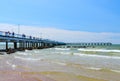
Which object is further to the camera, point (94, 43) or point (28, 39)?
point (94, 43)

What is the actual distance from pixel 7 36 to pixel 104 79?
119ft

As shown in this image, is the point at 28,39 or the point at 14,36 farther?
the point at 28,39

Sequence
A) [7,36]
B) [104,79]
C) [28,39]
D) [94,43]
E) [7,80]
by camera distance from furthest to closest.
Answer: [94,43], [28,39], [7,36], [104,79], [7,80]

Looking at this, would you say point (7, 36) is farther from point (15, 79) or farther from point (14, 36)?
point (15, 79)

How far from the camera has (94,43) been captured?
142m

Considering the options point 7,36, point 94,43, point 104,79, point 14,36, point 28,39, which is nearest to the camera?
point 104,79

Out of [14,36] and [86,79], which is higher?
[14,36]

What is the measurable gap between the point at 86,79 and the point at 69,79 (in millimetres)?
883

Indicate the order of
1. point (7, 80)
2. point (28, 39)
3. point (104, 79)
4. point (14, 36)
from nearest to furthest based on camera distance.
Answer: point (7, 80) → point (104, 79) → point (14, 36) → point (28, 39)

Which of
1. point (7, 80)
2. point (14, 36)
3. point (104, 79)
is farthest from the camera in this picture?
point (14, 36)

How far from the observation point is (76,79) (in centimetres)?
1204

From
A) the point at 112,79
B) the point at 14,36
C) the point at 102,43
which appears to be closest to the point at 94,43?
the point at 102,43

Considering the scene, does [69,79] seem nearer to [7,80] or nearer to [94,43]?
[7,80]

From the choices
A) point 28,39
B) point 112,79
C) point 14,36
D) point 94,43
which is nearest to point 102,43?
point 94,43
